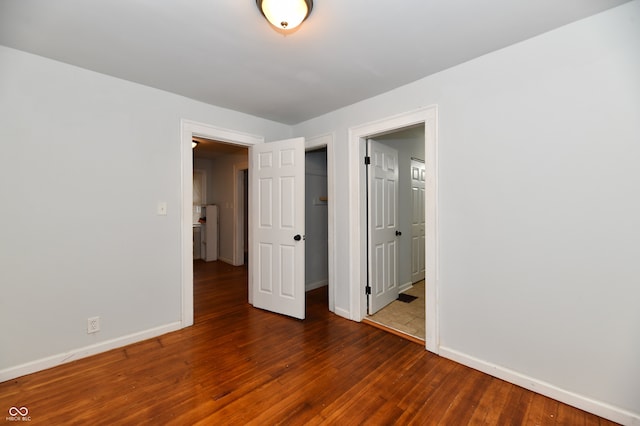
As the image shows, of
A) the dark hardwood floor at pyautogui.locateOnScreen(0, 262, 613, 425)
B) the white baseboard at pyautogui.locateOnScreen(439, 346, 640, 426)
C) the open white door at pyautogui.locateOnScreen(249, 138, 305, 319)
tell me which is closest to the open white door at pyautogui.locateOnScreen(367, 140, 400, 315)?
the dark hardwood floor at pyautogui.locateOnScreen(0, 262, 613, 425)

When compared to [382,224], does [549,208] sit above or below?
above

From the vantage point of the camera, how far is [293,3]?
4.51 ft

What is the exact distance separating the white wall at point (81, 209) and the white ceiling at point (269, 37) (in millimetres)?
255

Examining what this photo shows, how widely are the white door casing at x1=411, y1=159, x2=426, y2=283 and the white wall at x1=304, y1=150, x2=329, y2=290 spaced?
140cm

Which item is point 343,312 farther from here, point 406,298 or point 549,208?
point 549,208

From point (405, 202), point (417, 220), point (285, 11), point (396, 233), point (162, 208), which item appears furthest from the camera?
point (417, 220)

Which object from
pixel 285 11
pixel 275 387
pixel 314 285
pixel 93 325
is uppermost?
pixel 285 11

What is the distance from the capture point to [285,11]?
1410 mm

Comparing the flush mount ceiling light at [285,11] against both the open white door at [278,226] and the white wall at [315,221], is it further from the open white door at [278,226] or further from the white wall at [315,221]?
the white wall at [315,221]

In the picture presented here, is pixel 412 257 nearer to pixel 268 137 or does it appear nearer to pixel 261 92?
pixel 268 137

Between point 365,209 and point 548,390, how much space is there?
6.54 feet

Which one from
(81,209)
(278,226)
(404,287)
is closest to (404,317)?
(404,287)

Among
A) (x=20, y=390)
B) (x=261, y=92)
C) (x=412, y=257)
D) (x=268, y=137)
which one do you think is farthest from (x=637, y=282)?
(x=20, y=390)

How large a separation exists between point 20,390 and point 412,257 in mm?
4282
